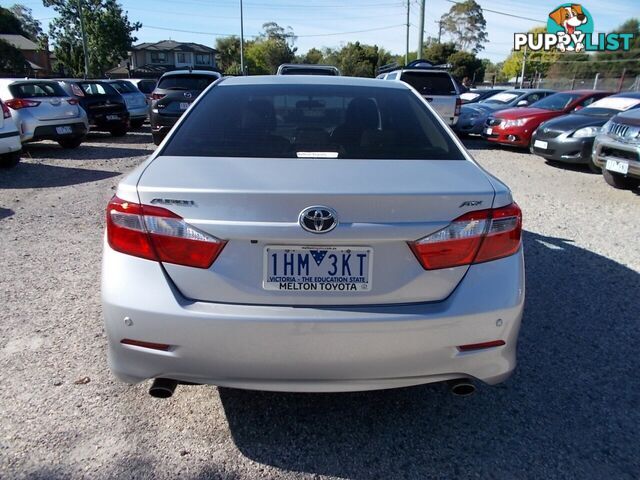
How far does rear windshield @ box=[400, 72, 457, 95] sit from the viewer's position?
13.0 metres

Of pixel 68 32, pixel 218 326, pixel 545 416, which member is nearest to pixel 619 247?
pixel 545 416

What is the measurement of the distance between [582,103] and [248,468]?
13077 mm

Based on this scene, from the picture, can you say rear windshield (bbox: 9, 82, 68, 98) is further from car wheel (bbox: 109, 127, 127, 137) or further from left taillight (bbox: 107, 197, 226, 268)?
left taillight (bbox: 107, 197, 226, 268)

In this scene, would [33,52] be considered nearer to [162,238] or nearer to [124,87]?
[124,87]

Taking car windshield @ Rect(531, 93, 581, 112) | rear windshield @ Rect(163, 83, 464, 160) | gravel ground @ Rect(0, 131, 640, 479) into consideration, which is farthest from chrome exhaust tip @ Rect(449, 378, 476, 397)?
car windshield @ Rect(531, 93, 581, 112)

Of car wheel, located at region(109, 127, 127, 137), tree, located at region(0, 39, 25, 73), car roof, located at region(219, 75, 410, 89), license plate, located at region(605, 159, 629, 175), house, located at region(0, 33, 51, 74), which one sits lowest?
license plate, located at region(605, 159, 629, 175)

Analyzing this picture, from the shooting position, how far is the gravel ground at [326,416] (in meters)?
2.25

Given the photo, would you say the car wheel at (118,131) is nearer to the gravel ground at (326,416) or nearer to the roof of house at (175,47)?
the gravel ground at (326,416)

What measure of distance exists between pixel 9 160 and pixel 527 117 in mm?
10978

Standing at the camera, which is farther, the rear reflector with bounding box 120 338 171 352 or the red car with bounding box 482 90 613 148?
the red car with bounding box 482 90 613 148

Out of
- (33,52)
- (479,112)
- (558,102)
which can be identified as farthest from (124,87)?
(33,52)

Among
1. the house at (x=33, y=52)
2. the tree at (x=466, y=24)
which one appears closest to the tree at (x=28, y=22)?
the house at (x=33, y=52)

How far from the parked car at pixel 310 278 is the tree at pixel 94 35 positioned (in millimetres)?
48783

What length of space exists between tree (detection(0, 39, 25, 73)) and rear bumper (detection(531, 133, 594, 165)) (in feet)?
166
